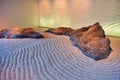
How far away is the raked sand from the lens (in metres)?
1.75

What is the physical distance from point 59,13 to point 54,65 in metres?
3.67

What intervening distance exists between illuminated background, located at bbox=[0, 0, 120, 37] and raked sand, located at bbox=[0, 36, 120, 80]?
5.84 feet

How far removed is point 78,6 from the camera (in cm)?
489

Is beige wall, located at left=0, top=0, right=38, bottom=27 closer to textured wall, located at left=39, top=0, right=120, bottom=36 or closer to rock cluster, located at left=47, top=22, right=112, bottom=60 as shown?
textured wall, located at left=39, top=0, right=120, bottom=36

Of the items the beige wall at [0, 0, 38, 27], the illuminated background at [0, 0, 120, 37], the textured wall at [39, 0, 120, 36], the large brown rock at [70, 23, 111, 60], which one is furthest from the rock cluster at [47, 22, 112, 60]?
the beige wall at [0, 0, 38, 27]

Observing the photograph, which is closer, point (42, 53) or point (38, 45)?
point (42, 53)

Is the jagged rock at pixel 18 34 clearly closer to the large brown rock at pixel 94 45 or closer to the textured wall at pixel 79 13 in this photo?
the large brown rock at pixel 94 45

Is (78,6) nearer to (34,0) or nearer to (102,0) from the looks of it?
(102,0)

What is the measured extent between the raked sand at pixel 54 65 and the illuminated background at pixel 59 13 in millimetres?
1781

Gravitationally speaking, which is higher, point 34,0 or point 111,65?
point 34,0

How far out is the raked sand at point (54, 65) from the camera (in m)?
1.75

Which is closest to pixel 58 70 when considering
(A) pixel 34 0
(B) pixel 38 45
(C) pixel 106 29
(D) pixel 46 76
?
(D) pixel 46 76

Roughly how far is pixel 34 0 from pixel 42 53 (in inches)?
152

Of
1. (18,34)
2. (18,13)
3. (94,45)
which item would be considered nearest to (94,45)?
(94,45)
